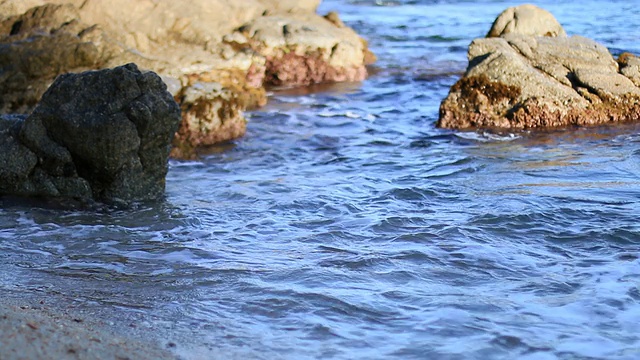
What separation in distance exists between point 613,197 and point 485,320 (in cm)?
346

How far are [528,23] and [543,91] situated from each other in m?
3.76

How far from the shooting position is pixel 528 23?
15023 millimetres

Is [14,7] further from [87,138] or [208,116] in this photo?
[87,138]

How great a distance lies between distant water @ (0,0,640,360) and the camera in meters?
4.91

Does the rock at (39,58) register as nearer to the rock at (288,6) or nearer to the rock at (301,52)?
the rock at (301,52)

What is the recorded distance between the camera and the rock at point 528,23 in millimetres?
14898

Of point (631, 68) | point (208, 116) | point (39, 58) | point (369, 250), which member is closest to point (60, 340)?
point (369, 250)

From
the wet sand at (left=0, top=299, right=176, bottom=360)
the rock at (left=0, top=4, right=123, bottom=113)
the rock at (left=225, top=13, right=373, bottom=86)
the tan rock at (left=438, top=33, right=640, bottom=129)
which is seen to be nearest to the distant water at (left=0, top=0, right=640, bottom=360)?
the wet sand at (left=0, top=299, right=176, bottom=360)

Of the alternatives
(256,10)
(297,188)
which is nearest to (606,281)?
(297,188)

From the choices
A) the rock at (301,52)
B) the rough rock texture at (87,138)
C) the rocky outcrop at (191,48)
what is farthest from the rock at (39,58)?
the rock at (301,52)

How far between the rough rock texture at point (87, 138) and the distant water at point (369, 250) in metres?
0.33

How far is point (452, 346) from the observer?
4750 millimetres

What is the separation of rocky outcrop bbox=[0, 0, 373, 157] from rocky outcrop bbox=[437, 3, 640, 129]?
10.8 ft

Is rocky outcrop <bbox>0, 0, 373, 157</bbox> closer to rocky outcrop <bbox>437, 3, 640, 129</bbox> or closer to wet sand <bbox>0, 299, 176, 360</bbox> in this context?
rocky outcrop <bbox>437, 3, 640, 129</bbox>
